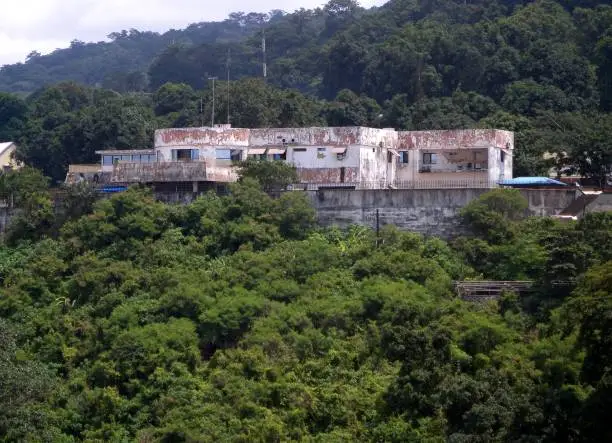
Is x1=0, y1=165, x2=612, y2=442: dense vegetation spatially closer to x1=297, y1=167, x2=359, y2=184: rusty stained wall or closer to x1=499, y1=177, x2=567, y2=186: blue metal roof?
x1=297, y1=167, x2=359, y2=184: rusty stained wall

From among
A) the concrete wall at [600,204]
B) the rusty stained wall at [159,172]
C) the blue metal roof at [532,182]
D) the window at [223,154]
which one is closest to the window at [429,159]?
the blue metal roof at [532,182]

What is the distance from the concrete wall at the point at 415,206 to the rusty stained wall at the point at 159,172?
406 cm

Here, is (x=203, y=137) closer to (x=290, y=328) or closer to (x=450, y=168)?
(x=450, y=168)

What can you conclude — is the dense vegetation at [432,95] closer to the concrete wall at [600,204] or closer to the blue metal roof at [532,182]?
the blue metal roof at [532,182]

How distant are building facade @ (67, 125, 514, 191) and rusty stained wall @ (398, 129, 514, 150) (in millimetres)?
28

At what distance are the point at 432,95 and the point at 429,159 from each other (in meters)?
12.1

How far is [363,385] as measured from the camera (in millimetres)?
27797

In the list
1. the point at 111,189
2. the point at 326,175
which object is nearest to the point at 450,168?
the point at 326,175

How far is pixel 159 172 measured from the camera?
123 ft

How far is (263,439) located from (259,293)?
5.62 m

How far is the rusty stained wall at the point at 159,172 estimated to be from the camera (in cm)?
3734

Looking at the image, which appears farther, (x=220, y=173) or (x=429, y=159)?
(x=429, y=159)

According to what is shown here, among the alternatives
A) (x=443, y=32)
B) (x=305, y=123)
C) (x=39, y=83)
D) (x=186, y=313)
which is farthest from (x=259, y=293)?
(x=39, y=83)

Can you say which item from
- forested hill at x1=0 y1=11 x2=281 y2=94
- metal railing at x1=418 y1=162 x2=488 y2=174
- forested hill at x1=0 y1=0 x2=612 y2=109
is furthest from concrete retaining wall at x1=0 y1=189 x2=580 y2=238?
forested hill at x1=0 y1=11 x2=281 y2=94
